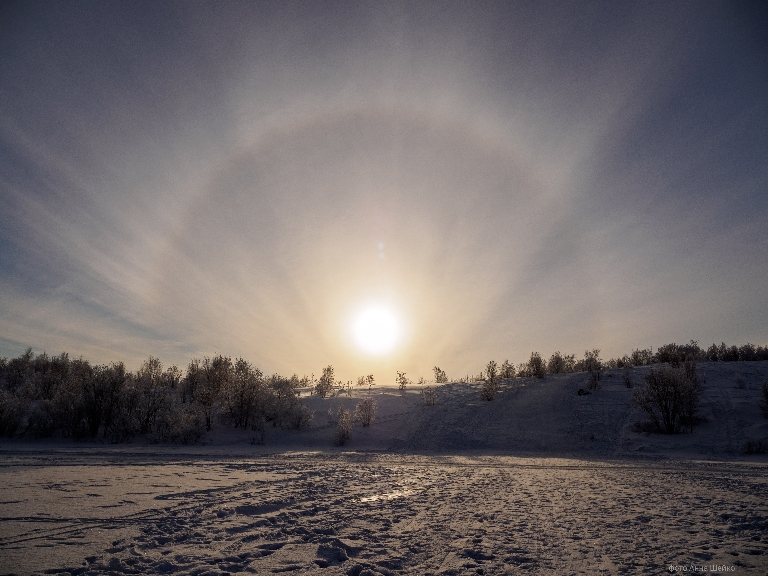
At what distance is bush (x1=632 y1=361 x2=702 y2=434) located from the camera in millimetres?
14789

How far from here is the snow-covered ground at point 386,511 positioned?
3.90 m

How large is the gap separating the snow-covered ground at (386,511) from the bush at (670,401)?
1.32 meters

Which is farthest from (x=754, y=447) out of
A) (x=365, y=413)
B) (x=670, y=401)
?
(x=365, y=413)

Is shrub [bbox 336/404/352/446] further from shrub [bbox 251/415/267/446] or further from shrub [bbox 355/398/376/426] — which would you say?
shrub [bbox 251/415/267/446]

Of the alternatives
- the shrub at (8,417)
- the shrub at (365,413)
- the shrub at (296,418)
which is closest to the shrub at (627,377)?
the shrub at (365,413)

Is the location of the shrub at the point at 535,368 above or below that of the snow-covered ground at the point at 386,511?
above

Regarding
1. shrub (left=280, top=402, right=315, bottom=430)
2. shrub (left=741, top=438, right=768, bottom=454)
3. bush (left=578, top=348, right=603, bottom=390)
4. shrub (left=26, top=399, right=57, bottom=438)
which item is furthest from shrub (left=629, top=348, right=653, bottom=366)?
shrub (left=26, top=399, right=57, bottom=438)

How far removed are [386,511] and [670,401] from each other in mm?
14214

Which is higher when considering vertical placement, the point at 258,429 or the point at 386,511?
the point at 258,429

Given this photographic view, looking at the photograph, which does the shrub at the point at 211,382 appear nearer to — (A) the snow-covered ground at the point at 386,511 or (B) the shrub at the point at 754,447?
(A) the snow-covered ground at the point at 386,511

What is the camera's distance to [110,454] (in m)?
11.4

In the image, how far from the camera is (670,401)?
1520 cm

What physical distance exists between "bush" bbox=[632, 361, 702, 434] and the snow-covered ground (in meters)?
1.32

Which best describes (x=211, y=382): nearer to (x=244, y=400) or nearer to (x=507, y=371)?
(x=244, y=400)
